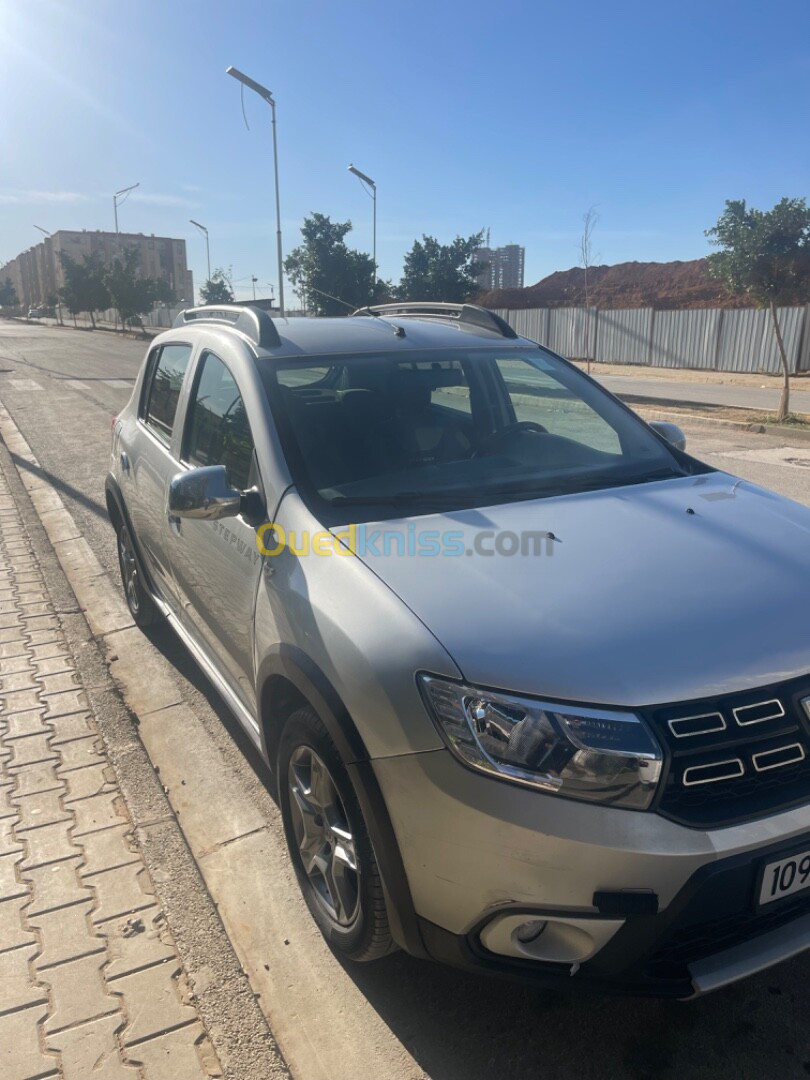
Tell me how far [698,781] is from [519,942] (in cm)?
55

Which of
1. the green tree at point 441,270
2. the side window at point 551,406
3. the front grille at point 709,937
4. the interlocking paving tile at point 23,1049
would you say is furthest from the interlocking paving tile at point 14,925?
the green tree at point 441,270

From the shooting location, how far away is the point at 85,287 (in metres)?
68.2

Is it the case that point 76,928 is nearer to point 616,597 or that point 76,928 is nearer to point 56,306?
point 616,597

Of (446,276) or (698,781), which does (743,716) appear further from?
(446,276)

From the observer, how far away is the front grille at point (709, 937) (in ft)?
6.08

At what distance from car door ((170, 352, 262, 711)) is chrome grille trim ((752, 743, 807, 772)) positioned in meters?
1.54

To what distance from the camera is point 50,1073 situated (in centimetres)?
210

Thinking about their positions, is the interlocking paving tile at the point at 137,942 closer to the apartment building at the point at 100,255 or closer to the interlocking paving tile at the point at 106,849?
the interlocking paving tile at the point at 106,849

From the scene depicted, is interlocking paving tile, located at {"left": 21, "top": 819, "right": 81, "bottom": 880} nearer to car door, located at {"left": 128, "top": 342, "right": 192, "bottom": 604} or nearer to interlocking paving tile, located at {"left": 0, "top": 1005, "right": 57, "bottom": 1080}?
interlocking paving tile, located at {"left": 0, "top": 1005, "right": 57, "bottom": 1080}

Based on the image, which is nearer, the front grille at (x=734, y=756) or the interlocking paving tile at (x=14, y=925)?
the front grille at (x=734, y=756)

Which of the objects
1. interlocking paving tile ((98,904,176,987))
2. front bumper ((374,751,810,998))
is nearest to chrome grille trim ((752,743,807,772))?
front bumper ((374,751,810,998))

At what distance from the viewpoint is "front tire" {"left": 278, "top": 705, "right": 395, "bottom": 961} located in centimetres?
213

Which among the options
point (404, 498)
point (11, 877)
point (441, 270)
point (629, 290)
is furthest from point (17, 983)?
point (629, 290)
